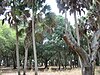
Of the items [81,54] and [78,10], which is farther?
[78,10]

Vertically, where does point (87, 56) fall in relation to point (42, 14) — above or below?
below

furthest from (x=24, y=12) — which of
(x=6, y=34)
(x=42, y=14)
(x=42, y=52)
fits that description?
(x=42, y=52)

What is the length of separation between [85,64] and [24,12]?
1832 cm

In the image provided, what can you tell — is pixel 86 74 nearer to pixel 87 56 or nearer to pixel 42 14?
pixel 87 56

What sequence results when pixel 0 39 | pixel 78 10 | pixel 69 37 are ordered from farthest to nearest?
pixel 0 39
pixel 78 10
pixel 69 37

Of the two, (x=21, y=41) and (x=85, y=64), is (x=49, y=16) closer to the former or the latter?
(x=85, y=64)

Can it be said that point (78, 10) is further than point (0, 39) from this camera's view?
No

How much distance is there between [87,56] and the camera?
10352 mm

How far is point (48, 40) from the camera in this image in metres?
50.6

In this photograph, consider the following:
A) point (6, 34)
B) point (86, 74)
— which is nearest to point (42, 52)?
point (6, 34)

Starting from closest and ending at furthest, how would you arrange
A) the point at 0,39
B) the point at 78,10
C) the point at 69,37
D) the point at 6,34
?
the point at 69,37, the point at 78,10, the point at 0,39, the point at 6,34

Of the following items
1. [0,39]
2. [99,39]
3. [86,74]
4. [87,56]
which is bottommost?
[86,74]

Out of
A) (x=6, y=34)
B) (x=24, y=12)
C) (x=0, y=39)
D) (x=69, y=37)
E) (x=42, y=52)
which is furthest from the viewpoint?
(x=42, y=52)

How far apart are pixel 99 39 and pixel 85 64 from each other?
3.86 ft
